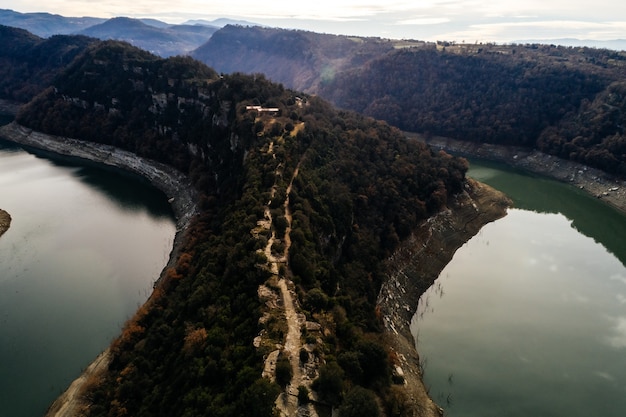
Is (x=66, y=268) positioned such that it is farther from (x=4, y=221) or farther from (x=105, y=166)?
(x=105, y=166)

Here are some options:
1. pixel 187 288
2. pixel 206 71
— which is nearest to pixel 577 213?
pixel 187 288

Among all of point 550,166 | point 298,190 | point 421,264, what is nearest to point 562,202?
point 550,166

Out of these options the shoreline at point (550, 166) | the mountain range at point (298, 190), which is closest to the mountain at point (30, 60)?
the mountain range at point (298, 190)

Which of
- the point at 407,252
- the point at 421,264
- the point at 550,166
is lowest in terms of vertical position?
the point at 421,264

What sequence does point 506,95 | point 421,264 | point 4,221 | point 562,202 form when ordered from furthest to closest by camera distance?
point 506,95 < point 562,202 < point 4,221 < point 421,264

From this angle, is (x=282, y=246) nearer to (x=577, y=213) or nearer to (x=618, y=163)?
(x=577, y=213)

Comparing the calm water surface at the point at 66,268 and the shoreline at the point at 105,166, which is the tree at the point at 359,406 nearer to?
the shoreline at the point at 105,166
